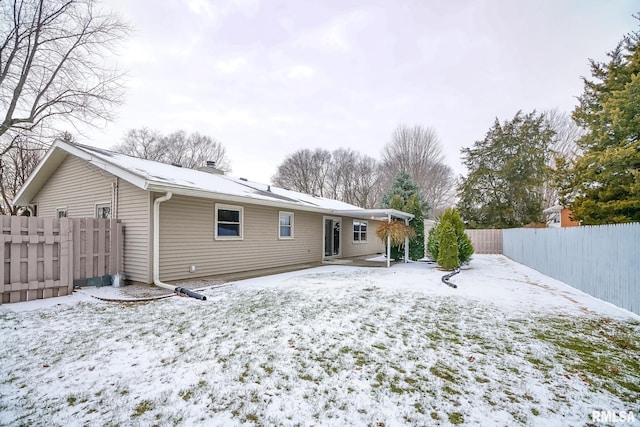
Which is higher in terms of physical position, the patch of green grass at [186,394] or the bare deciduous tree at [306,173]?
the bare deciduous tree at [306,173]

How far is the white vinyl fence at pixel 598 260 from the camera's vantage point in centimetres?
500

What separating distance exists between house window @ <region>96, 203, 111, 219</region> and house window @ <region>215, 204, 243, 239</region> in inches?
106

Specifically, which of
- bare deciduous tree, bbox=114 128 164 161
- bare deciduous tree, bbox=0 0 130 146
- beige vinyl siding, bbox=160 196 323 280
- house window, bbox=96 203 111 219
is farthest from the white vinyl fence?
bare deciduous tree, bbox=114 128 164 161

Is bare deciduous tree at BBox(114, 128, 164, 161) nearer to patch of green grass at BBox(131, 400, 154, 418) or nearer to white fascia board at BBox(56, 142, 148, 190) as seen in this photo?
white fascia board at BBox(56, 142, 148, 190)

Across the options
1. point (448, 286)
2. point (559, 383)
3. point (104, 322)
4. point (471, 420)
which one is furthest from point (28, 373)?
point (448, 286)

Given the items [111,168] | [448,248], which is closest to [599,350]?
[448,248]

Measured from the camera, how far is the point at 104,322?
434 cm

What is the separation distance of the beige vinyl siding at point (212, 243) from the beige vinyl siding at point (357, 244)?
11.4 feet

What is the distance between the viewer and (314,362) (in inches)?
122

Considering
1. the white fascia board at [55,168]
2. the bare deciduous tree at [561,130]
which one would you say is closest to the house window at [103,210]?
the white fascia board at [55,168]

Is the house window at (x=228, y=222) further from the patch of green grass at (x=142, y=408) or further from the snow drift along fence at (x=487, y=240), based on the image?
the snow drift along fence at (x=487, y=240)

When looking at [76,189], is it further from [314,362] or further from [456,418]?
[456,418]

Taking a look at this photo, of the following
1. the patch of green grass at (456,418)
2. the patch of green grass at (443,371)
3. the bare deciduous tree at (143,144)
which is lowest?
the patch of green grass at (443,371)

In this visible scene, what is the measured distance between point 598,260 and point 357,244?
10227 mm
